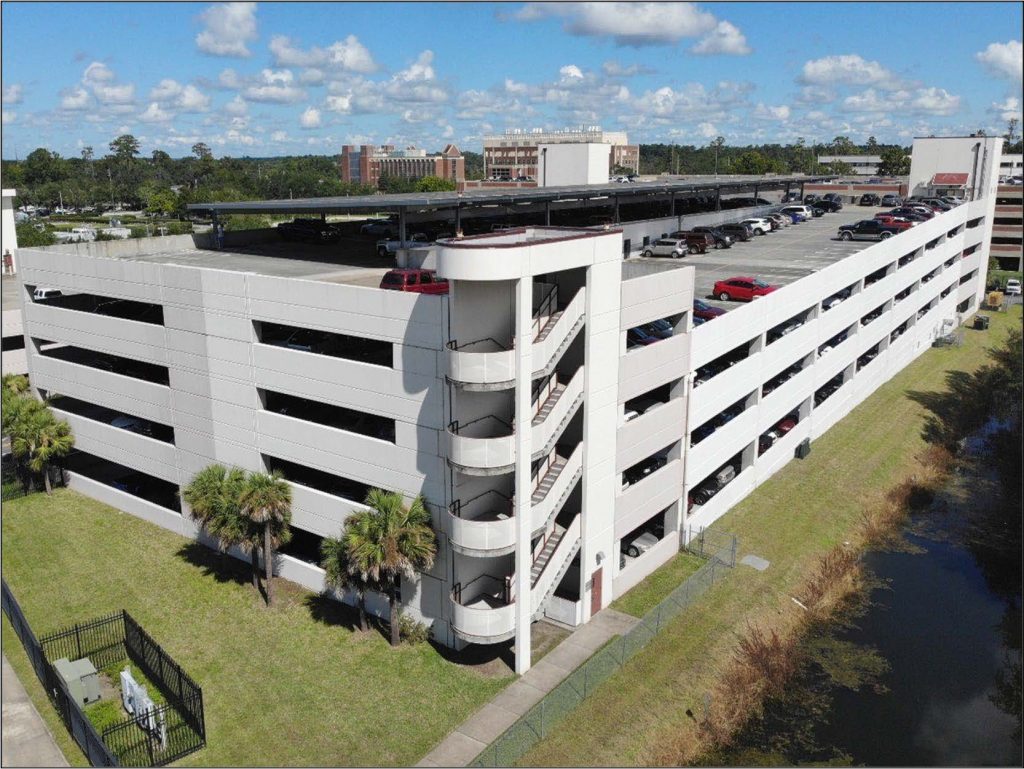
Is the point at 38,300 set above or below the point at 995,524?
above

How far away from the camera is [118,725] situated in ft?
86.2

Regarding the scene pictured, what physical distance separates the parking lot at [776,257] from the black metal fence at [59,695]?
33.2 meters

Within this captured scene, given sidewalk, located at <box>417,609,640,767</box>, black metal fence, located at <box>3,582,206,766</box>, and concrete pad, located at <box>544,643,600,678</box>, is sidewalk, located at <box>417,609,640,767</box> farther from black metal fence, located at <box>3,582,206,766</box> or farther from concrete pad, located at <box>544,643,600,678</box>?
black metal fence, located at <box>3,582,206,766</box>

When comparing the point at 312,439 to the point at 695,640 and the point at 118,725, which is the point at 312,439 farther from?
the point at 695,640

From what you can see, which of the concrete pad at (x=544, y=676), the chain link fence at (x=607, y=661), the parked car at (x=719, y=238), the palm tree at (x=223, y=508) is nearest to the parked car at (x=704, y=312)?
the chain link fence at (x=607, y=661)

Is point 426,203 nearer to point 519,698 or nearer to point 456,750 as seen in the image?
point 519,698

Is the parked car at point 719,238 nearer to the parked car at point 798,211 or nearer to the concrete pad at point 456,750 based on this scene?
the parked car at point 798,211

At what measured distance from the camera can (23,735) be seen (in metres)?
26.5

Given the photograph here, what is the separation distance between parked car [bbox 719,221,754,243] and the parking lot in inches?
24.7

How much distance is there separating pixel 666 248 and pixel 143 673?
4248 cm

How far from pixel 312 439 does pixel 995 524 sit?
35086 millimetres

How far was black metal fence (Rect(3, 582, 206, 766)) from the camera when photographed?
2538cm

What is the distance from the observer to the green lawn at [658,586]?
33938 millimetres

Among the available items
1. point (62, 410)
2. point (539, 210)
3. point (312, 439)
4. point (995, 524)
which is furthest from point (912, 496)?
point (62, 410)
